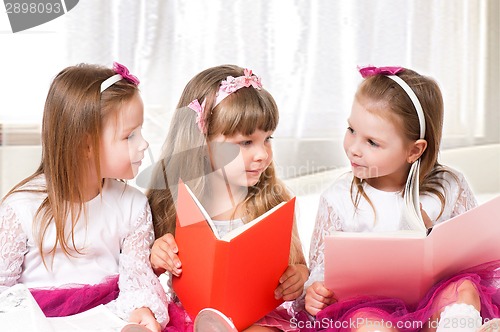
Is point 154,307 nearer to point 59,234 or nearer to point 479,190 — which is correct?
point 59,234

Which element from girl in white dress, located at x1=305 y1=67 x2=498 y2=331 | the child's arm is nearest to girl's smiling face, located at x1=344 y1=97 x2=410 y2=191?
girl in white dress, located at x1=305 y1=67 x2=498 y2=331

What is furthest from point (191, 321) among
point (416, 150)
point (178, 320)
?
point (416, 150)

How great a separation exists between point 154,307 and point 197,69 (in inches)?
53.2

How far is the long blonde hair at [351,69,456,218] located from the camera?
1491mm

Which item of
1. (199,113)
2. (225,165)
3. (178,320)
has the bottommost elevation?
(178,320)

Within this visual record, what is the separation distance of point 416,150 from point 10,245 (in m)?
0.85

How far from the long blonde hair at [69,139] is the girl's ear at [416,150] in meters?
0.59

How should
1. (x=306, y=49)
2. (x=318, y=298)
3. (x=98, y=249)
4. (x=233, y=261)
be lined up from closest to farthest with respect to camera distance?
(x=233, y=261) → (x=318, y=298) → (x=98, y=249) → (x=306, y=49)

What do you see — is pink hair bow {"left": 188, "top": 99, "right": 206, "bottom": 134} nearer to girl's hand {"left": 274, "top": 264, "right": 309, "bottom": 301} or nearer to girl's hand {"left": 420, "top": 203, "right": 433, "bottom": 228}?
girl's hand {"left": 274, "top": 264, "right": 309, "bottom": 301}

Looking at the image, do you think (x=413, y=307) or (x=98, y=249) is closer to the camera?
(x=413, y=307)

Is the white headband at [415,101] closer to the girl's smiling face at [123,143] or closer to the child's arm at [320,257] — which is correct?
the child's arm at [320,257]

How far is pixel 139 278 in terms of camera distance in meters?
1.46

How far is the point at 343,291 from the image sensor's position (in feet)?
4.57

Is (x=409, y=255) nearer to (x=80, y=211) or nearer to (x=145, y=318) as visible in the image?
(x=145, y=318)
